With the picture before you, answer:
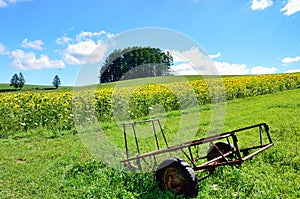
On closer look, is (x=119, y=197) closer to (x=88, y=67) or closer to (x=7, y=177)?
(x=88, y=67)

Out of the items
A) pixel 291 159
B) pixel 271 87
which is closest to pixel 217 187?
pixel 291 159

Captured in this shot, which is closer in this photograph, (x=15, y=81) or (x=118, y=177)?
(x=118, y=177)

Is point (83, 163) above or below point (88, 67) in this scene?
below

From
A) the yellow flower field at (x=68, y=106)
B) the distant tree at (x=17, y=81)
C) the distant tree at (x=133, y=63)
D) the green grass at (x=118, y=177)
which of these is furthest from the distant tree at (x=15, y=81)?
the distant tree at (x=133, y=63)

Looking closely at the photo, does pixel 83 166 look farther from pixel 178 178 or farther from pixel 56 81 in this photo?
pixel 56 81

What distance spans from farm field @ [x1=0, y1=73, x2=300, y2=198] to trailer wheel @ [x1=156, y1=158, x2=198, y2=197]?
16 centimetres

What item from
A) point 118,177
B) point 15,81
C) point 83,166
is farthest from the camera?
point 15,81

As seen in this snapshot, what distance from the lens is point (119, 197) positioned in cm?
420

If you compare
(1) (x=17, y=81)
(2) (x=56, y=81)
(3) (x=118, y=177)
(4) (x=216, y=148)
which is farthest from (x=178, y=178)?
(1) (x=17, y=81)

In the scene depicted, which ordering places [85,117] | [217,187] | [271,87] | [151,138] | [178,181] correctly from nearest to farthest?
1. [178,181]
2. [217,187]
3. [151,138]
4. [85,117]
5. [271,87]

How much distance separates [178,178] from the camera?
4.13m

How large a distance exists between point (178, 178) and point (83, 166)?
2.14 meters

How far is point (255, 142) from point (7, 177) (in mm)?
5738

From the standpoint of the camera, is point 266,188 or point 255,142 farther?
point 255,142
